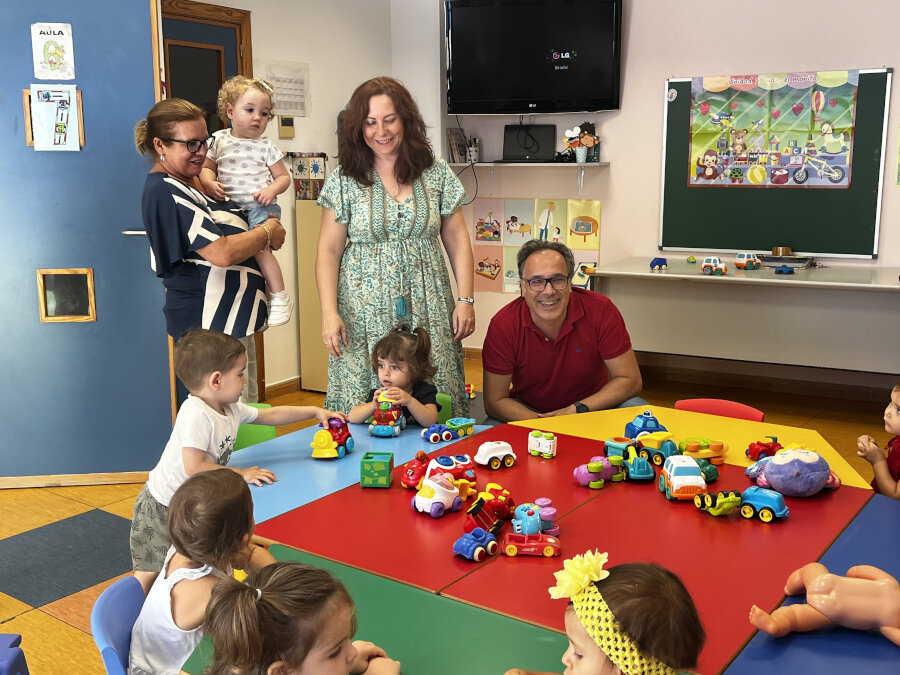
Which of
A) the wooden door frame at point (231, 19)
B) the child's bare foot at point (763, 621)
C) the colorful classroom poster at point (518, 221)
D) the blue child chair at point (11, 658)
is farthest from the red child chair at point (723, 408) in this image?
the colorful classroom poster at point (518, 221)

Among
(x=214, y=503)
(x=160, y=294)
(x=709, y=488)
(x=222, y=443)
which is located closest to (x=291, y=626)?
(x=214, y=503)

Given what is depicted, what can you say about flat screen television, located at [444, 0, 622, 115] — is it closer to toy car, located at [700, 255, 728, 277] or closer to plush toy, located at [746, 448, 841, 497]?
toy car, located at [700, 255, 728, 277]

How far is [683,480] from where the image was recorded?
6.37 ft

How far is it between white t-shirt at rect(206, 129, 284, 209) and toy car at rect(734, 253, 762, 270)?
3.12 meters

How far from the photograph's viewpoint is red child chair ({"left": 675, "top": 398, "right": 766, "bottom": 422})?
2811 mm

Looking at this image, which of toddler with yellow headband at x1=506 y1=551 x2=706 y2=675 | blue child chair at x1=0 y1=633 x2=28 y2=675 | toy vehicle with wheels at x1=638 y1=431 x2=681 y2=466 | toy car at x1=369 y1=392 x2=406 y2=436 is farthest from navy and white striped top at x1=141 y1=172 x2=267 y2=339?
toddler with yellow headband at x1=506 y1=551 x2=706 y2=675

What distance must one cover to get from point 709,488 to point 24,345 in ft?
10.2

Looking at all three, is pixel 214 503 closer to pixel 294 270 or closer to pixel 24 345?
pixel 24 345

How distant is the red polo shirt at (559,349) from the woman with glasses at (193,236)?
2.88 ft

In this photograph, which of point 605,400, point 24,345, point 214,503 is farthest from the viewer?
point 24,345

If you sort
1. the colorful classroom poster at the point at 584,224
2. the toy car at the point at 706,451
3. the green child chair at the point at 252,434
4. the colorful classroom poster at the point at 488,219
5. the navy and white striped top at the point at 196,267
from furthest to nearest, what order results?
the colorful classroom poster at the point at 488,219
the colorful classroom poster at the point at 584,224
the navy and white striped top at the point at 196,267
the green child chair at the point at 252,434
the toy car at the point at 706,451

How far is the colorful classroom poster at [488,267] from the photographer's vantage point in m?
6.48

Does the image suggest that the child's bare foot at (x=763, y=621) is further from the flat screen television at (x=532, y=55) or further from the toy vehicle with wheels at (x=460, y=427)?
the flat screen television at (x=532, y=55)

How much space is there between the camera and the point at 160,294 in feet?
13.0
